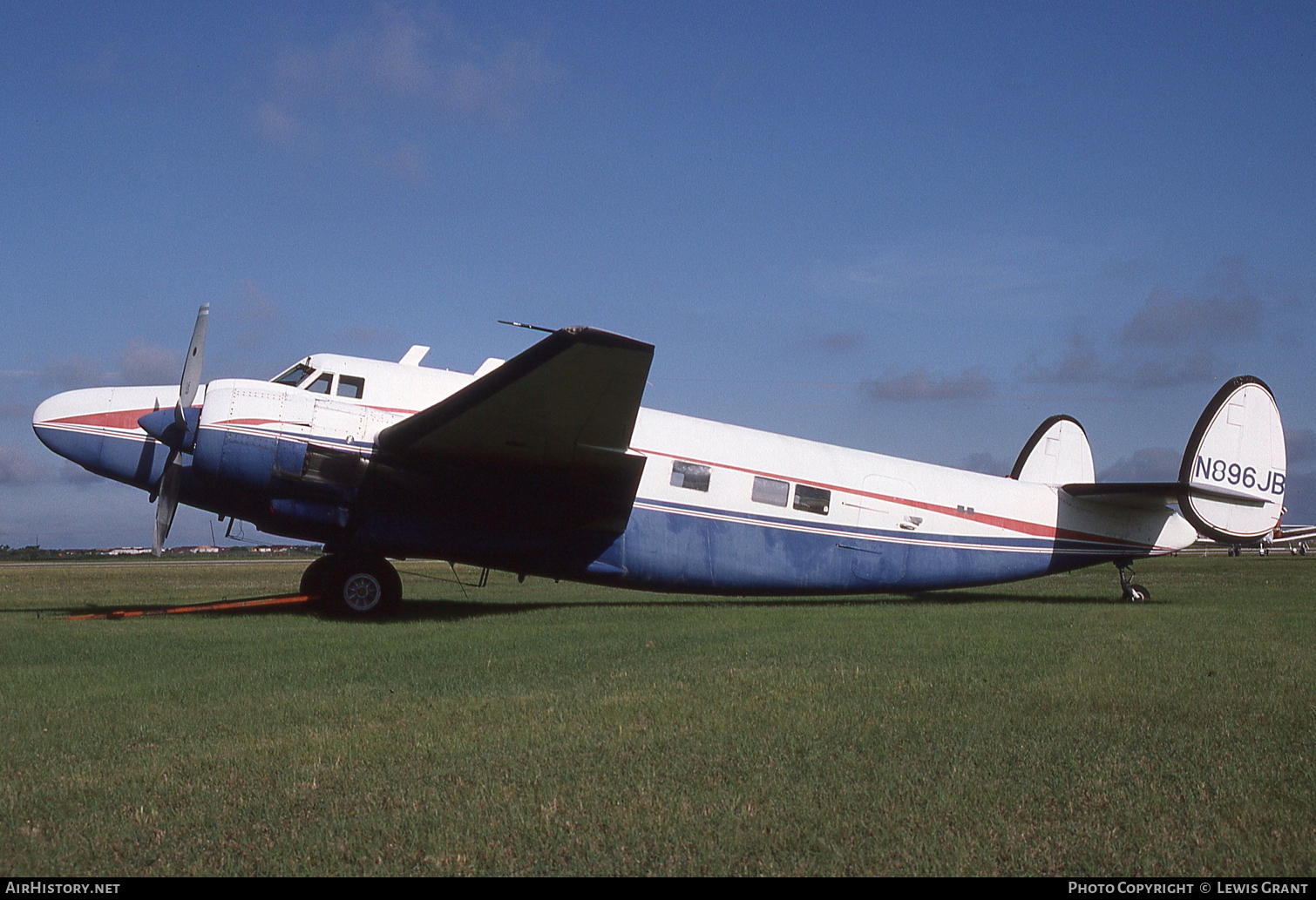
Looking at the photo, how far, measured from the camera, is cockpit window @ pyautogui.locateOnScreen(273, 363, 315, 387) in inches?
536

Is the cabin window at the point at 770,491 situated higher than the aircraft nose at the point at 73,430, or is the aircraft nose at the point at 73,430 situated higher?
the cabin window at the point at 770,491

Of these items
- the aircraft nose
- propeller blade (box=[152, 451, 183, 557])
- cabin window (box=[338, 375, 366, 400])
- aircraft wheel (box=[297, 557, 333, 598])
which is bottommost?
aircraft wheel (box=[297, 557, 333, 598])

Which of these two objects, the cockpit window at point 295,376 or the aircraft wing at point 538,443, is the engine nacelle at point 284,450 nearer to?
the cockpit window at point 295,376

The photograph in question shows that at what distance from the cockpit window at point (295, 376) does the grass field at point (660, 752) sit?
3935 millimetres

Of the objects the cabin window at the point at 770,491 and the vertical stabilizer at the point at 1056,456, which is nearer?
the cabin window at the point at 770,491

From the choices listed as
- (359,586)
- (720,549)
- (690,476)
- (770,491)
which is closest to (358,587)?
(359,586)

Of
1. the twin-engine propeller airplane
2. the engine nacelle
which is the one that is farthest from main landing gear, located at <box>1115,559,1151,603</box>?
the engine nacelle

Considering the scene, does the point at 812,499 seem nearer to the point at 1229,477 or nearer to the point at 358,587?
the point at 358,587

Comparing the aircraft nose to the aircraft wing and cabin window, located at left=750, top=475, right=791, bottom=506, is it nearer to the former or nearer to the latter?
the aircraft wing

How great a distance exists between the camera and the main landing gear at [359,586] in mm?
13398

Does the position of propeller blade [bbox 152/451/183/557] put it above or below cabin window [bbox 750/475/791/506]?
below

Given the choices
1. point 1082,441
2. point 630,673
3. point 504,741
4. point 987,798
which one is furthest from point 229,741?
point 1082,441

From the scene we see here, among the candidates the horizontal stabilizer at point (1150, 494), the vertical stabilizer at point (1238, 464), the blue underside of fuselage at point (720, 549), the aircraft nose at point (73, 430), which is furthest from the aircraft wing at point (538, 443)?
the vertical stabilizer at point (1238, 464)

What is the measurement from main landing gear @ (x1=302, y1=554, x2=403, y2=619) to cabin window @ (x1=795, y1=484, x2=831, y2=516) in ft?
20.2
